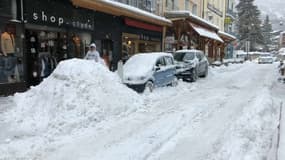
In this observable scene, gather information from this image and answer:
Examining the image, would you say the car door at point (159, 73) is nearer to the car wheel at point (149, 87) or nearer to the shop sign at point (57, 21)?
the car wheel at point (149, 87)

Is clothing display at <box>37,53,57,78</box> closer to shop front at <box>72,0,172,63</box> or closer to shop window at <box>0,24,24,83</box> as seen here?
shop window at <box>0,24,24,83</box>

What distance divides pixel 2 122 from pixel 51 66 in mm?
6106

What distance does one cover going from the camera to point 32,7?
13.1 meters

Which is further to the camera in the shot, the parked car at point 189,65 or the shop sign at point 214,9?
the shop sign at point 214,9

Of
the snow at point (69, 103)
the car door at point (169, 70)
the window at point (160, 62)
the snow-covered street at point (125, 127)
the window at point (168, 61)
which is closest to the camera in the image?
the snow-covered street at point (125, 127)

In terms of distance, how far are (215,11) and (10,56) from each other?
121 feet

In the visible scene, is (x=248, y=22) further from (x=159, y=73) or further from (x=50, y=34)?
(x=50, y=34)

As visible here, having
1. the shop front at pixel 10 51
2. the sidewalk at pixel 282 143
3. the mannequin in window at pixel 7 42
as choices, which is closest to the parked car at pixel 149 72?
the shop front at pixel 10 51

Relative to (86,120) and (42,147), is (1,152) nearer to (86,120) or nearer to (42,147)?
(42,147)

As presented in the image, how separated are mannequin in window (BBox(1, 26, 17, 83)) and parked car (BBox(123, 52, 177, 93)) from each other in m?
4.05

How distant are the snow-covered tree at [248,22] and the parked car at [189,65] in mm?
58650

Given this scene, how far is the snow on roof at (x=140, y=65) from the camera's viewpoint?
534 inches

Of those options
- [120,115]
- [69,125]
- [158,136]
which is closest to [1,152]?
[69,125]

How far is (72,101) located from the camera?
28.8 ft
